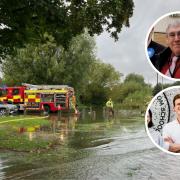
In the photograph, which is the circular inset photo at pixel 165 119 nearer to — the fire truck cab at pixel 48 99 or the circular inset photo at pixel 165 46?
the circular inset photo at pixel 165 46

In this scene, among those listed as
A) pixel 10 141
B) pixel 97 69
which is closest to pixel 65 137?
pixel 10 141

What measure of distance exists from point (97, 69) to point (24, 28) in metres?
67.8

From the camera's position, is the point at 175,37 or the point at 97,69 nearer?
the point at 175,37

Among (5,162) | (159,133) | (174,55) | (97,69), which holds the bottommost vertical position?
(5,162)

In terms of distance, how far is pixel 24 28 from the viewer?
38.4ft

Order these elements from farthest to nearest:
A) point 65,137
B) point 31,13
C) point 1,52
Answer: point 65,137, point 1,52, point 31,13

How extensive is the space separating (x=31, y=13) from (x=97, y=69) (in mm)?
68552

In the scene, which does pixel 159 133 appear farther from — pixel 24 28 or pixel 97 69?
pixel 97 69

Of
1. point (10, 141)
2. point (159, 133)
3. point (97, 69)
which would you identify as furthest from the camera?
point (97, 69)

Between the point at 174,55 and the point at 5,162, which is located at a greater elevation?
the point at 174,55

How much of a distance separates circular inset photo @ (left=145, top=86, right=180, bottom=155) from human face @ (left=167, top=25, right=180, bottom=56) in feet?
0.53

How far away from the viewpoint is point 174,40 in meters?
1.87

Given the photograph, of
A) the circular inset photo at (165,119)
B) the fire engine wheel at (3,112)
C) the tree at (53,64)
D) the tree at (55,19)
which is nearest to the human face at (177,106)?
the circular inset photo at (165,119)

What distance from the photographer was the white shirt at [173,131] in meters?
1.94
